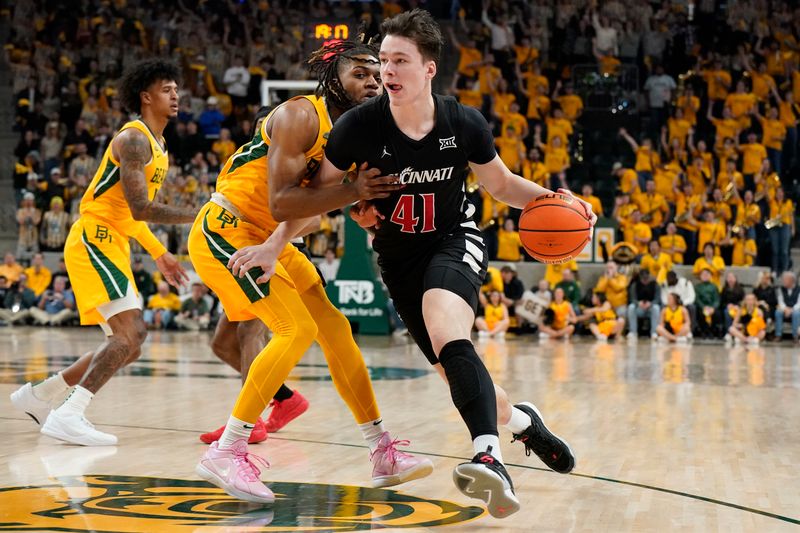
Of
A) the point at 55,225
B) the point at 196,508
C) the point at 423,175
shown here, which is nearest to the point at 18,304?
the point at 55,225

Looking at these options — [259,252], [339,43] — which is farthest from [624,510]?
[339,43]

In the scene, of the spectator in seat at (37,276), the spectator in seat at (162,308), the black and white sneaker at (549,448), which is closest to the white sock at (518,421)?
the black and white sneaker at (549,448)

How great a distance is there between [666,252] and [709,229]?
2.57 feet

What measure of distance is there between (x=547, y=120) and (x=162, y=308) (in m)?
7.48

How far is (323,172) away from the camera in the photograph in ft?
14.8

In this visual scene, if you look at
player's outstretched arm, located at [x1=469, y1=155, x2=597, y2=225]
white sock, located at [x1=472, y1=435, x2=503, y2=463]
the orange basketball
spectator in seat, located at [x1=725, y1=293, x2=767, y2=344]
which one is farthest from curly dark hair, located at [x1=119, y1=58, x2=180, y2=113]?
spectator in seat, located at [x1=725, y1=293, x2=767, y2=344]

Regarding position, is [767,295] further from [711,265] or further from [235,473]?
[235,473]

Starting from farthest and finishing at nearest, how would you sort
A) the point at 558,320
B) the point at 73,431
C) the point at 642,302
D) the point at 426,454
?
the point at 642,302 < the point at 558,320 < the point at 73,431 < the point at 426,454

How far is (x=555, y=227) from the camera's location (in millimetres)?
4605

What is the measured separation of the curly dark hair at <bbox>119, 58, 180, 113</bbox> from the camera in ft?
20.9

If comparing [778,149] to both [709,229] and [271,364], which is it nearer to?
[709,229]

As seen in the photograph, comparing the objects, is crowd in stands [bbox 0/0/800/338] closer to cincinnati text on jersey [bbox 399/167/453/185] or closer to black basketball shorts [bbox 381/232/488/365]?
black basketball shorts [bbox 381/232/488/365]

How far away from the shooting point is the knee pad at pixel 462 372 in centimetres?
413

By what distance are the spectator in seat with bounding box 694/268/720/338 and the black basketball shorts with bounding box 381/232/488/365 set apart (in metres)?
12.1
